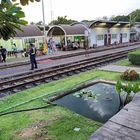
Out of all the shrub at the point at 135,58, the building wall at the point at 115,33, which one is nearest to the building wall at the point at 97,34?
the building wall at the point at 115,33

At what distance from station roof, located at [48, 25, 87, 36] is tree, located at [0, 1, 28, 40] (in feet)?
101

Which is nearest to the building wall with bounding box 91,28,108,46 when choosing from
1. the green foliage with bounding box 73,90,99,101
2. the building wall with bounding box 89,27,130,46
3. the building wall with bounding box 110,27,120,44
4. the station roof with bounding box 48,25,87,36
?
A: the building wall with bounding box 89,27,130,46

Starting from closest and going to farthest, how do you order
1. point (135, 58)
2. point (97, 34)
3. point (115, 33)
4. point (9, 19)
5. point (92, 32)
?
point (9, 19)
point (135, 58)
point (92, 32)
point (97, 34)
point (115, 33)

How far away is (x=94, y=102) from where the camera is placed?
9156 mm

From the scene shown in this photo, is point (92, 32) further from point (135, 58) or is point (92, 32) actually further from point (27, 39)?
point (135, 58)

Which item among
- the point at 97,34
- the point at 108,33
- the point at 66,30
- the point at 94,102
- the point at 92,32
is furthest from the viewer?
the point at 108,33

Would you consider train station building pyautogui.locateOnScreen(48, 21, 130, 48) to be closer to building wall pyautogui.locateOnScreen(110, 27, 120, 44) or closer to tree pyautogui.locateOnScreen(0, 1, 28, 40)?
building wall pyautogui.locateOnScreen(110, 27, 120, 44)

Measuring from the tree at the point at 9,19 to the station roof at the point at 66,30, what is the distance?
3071 centimetres

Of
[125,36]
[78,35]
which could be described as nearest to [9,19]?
[78,35]

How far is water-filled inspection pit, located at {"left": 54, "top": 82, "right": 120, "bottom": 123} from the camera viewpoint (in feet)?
26.2

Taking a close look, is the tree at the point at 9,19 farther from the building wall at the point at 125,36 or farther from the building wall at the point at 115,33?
the building wall at the point at 125,36

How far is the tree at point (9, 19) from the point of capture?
297 centimetres

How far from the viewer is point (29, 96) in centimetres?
959

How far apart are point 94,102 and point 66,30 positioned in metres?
26.2
